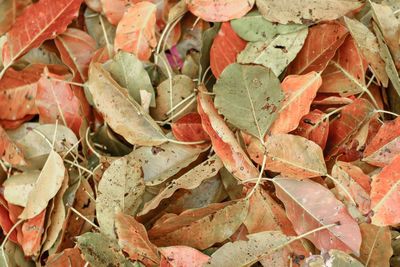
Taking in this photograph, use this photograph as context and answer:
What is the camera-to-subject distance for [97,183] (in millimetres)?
775

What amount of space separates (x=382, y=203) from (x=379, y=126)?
108 millimetres

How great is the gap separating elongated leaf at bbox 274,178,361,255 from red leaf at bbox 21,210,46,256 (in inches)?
11.4

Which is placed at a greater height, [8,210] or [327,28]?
[327,28]

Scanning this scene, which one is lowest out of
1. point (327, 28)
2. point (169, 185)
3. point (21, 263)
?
point (21, 263)

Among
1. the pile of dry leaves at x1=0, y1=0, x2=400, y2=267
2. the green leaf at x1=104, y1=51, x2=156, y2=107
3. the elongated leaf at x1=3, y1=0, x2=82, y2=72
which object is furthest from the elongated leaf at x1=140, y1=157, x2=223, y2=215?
the elongated leaf at x1=3, y1=0, x2=82, y2=72

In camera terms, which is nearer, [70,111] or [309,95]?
[309,95]

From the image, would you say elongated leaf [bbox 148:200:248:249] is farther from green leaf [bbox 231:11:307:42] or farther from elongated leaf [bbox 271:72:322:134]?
green leaf [bbox 231:11:307:42]

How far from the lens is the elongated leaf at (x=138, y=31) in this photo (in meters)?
0.80

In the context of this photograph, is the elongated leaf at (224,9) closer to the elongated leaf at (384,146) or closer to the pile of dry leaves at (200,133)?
the pile of dry leaves at (200,133)

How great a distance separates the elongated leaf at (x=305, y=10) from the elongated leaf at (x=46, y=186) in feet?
1.01

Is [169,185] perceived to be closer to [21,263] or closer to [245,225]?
[245,225]

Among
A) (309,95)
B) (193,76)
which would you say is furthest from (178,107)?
(309,95)

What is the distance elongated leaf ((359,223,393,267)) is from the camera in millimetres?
660

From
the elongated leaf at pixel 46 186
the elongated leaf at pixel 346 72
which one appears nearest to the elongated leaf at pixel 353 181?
the elongated leaf at pixel 346 72
